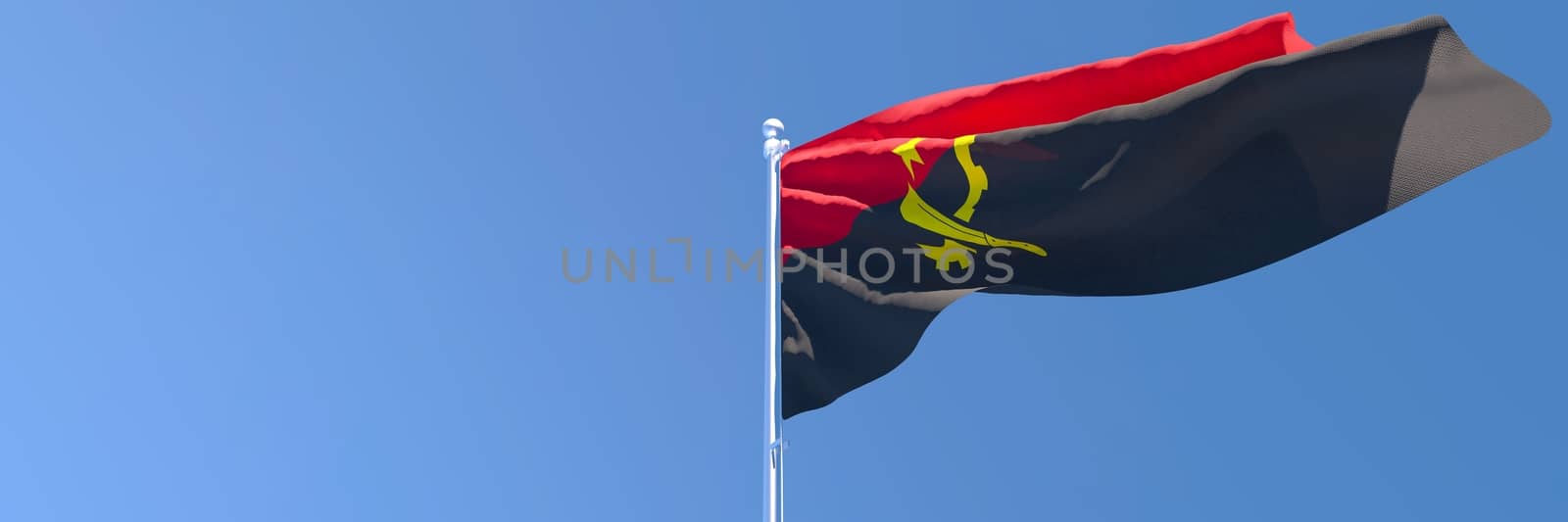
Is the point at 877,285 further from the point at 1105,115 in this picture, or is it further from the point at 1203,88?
the point at 1203,88

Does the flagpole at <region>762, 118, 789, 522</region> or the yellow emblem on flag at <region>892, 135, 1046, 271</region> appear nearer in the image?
the flagpole at <region>762, 118, 789, 522</region>

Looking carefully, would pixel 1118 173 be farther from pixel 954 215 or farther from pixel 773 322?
pixel 773 322

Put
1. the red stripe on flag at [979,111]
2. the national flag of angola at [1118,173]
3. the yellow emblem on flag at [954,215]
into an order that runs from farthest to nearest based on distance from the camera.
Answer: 1. the yellow emblem on flag at [954,215]
2. the red stripe on flag at [979,111]
3. the national flag of angola at [1118,173]

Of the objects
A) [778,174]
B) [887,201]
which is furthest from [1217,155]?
[778,174]

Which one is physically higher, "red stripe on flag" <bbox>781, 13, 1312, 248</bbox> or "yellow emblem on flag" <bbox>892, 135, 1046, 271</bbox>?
"red stripe on flag" <bbox>781, 13, 1312, 248</bbox>

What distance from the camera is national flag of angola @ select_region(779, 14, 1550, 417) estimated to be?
823 cm

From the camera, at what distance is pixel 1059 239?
9391 millimetres

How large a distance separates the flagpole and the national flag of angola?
24.2 inches

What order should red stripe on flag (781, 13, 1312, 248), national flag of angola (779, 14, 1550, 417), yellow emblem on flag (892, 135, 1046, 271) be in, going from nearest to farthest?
national flag of angola (779, 14, 1550, 417)
red stripe on flag (781, 13, 1312, 248)
yellow emblem on flag (892, 135, 1046, 271)

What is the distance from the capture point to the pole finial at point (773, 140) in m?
9.32

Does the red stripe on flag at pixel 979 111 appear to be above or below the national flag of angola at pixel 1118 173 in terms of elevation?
above

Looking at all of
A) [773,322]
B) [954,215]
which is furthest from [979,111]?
[773,322]

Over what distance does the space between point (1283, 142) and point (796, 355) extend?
368 centimetres

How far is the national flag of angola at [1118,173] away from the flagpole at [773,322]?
2.02 feet
